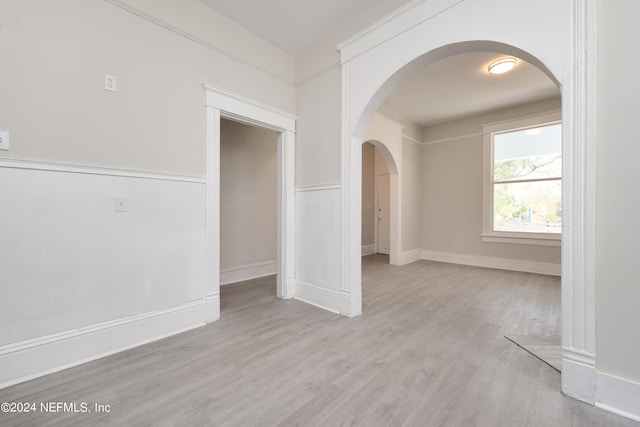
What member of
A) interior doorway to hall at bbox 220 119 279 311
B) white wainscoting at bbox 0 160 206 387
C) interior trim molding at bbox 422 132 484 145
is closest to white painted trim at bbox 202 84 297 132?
white wainscoting at bbox 0 160 206 387

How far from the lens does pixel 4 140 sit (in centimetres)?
162

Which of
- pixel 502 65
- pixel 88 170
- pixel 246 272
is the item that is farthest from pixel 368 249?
pixel 88 170

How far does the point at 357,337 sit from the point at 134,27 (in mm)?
3251

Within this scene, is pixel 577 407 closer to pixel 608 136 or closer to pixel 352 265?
pixel 608 136

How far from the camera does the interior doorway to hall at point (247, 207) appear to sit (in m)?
3.93

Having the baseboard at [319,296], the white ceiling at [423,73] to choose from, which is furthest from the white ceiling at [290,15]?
the baseboard at [319,296]

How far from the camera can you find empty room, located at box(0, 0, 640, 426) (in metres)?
1.43

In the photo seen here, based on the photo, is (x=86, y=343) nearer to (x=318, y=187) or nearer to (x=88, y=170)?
(x=88, y=170)

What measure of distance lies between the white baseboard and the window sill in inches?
165

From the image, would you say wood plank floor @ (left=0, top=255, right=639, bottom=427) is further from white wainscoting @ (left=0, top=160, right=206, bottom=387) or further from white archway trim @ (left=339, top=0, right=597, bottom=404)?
white archway trim @ (left=339, top=0, right=597, bottom=404)

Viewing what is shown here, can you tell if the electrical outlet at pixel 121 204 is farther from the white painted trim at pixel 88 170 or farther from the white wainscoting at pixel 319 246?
the white wainscoting at pixel 319 246

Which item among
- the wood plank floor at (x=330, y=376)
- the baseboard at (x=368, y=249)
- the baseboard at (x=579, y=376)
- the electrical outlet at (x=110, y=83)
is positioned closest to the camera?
the wood plank floor at (x=330, y=376)

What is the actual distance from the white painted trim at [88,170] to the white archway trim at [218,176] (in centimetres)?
32

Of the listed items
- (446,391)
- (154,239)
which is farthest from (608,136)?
(154,239)
